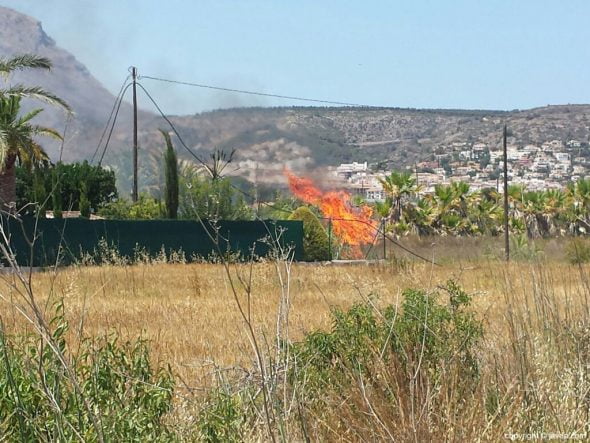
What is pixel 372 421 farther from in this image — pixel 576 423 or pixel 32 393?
pixel 32 393

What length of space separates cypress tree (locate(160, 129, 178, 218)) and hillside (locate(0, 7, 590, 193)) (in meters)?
21.8

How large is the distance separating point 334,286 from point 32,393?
54.9 ft

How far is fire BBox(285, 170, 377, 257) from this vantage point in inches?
1670

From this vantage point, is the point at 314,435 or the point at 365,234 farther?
the point at 365,234

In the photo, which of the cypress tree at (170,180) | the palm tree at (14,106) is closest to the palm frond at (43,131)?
the palm tree at (14,106)

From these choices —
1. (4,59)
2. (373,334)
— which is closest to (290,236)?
(4,59)

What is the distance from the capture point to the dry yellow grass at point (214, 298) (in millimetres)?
8367

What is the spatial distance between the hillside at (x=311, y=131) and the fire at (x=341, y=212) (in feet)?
17.3

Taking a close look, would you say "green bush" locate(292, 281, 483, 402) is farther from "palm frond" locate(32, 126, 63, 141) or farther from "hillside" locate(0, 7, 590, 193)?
"hillside" locate(0, 7, 590, 193)

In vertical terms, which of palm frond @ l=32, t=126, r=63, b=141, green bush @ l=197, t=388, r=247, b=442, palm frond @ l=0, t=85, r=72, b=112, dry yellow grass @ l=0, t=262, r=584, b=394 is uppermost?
palm frond @ l=0, t=85, r=72, b=112

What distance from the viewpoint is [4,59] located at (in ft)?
108

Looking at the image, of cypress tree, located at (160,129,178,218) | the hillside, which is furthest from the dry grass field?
the hillside

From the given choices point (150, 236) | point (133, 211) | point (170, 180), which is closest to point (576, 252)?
point (150, 236)

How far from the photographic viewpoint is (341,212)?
4609 cm
